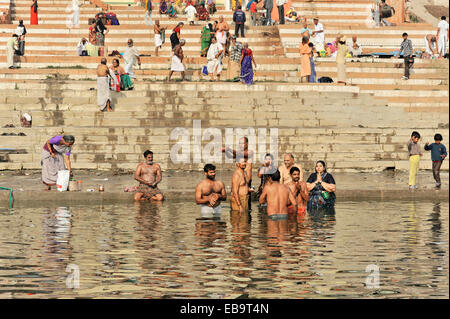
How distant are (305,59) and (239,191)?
1102 centimetres

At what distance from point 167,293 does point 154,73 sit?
18.5m

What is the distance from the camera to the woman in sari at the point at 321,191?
671 inches

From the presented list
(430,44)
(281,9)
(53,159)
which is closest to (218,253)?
(53,159)

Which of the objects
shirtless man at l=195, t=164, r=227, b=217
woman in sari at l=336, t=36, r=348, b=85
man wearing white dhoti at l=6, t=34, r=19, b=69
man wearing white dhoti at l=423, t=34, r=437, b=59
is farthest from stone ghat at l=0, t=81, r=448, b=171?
shirtless man at l=195, t=164, r=227, b=217

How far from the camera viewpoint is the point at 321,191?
17078 millimetres

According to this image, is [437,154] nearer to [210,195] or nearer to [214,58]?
[210,195]

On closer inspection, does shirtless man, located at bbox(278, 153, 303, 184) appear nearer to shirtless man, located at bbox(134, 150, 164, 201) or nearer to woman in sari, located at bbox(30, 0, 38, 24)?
shirtless man, located at bbox(134, 150, 164, 201)

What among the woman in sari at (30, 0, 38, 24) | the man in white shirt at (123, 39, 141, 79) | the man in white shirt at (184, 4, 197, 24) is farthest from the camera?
the woman in sari at (30, 0, 38, 24)

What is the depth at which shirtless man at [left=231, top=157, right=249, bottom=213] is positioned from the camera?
1708 cm

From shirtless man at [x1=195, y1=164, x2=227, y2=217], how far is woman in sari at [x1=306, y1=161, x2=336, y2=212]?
145 cm

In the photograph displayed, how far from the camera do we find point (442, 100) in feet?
92.7
